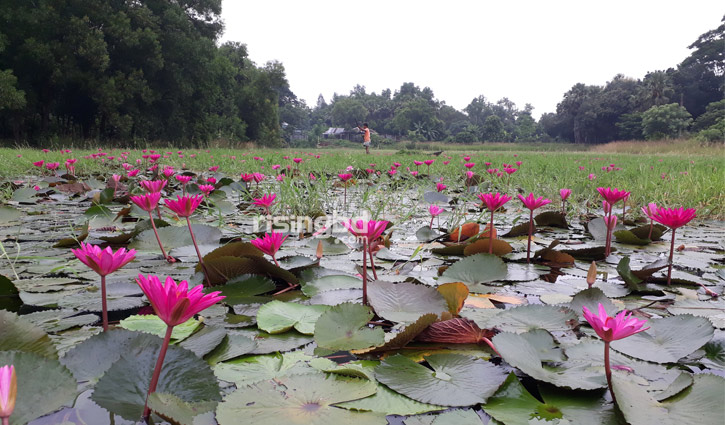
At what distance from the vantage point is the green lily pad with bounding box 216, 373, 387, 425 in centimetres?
50

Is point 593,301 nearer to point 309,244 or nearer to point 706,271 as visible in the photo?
point 706,271

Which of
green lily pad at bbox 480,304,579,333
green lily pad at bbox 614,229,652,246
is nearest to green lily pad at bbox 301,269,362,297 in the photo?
green lily pad at bbox 480,304,579,333

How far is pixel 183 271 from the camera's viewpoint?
113cm

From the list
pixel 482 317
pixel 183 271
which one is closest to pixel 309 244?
pixel 183 271

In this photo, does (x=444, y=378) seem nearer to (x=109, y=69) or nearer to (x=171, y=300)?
(x=171, y=300)

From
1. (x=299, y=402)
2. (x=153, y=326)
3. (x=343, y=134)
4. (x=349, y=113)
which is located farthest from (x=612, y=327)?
(x=349, y=113)

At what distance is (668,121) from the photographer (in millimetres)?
25672

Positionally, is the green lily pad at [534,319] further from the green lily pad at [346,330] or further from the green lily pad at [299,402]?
the green lily pad at [299,402]

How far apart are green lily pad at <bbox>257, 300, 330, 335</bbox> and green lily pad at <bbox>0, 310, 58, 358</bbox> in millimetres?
314

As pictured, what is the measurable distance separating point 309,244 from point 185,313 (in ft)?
3.64

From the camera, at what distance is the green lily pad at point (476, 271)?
3.51 ft

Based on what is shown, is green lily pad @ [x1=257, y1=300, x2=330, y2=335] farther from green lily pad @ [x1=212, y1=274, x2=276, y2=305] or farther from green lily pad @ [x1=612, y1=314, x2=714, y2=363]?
green lily pad @ [x1=612, y1=314, x2=714, y2=363]

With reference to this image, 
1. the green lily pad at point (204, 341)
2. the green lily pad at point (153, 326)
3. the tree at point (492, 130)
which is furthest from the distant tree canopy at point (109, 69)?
the tree at point (492, 130)

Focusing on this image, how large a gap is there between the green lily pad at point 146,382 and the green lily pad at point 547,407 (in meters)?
0.36
